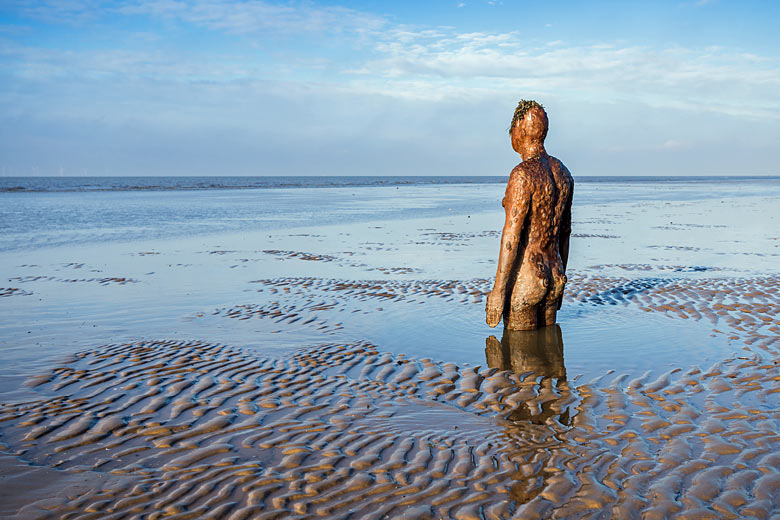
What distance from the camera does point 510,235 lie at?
7672mm

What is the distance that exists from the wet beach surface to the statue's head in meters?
2.59

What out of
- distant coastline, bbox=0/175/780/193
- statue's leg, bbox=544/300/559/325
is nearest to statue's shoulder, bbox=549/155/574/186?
statue's leg, bbox=544/300/559/325

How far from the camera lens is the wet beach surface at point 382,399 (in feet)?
13.3

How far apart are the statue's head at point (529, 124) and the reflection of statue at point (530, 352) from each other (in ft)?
8.16

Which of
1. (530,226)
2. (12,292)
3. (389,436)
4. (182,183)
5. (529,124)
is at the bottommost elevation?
(389,436)

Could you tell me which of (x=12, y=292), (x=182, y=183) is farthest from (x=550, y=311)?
(x=182, y=183)

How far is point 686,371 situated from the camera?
6.55 metres

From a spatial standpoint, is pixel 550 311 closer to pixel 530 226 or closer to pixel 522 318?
pixel 522 318

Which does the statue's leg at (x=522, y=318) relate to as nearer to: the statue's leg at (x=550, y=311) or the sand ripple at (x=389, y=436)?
the statue's leg at (x=550, y=311)

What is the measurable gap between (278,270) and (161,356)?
686cm

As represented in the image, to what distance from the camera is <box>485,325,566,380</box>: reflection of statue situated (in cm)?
680

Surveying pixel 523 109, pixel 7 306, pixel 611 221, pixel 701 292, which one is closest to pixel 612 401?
pixel 523 109

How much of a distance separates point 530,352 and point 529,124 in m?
2.93

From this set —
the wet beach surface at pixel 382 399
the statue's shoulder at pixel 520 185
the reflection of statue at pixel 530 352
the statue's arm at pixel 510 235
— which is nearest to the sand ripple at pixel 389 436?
the wet beach surface at pixel 382 399
